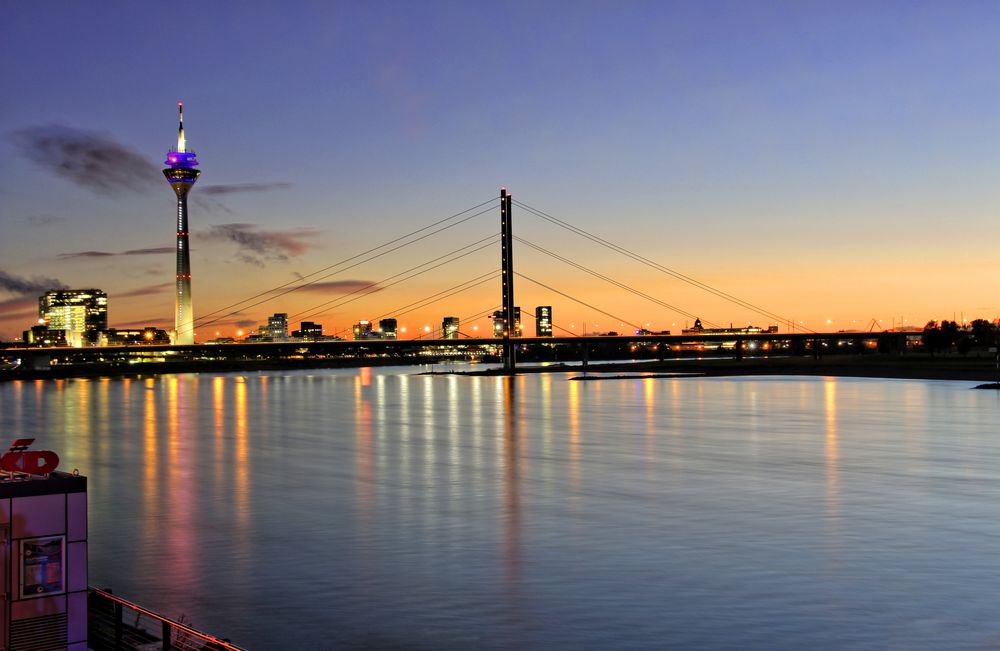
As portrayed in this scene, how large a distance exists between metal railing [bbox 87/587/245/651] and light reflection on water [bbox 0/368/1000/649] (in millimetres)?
1885

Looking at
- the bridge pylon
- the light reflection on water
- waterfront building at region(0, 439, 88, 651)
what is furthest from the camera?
the bridge pylon

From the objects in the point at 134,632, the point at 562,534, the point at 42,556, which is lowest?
the point at 562,534

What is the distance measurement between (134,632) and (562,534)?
12045 millimetres

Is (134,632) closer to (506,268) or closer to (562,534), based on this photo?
(562,534)

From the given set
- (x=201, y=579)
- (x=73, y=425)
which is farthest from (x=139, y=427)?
(x=201, y=579)

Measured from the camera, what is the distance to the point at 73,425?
64562 millimetres

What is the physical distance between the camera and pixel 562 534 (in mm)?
22734

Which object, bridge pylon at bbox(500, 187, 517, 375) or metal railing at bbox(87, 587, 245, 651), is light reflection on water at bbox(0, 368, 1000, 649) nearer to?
metal railing at bbox(87, 587, 245, 651)

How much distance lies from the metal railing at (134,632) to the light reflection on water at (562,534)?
1885mm

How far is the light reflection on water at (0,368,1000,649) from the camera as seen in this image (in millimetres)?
14938

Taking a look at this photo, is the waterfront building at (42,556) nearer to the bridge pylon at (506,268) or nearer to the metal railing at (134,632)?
the metal railing at (134,632)

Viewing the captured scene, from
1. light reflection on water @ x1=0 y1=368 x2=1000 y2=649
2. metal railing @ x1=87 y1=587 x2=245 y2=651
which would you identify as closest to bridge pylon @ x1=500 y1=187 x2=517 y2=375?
light reflection on water @ x1=0 y1=368 x2=1000 y2=649

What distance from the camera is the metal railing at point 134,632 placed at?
11.6 metres

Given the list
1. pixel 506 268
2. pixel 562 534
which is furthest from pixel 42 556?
pixel 506 268
